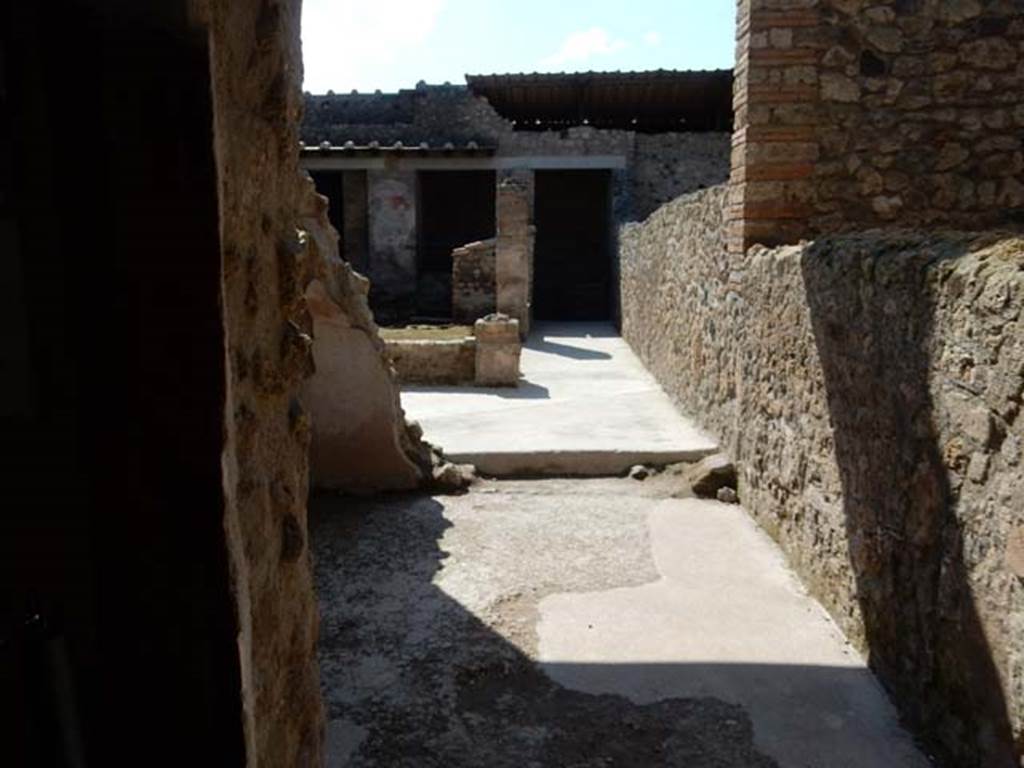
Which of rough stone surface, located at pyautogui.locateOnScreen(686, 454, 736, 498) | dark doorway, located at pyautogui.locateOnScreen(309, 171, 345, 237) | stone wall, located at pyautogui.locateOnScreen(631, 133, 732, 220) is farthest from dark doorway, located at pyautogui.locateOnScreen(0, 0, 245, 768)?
dark doorway, located at pyautogui.locateOnScreen(309, 171, 345, 237)

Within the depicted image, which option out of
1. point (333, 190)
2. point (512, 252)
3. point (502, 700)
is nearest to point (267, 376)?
point (502, 700)

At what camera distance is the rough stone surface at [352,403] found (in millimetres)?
4941

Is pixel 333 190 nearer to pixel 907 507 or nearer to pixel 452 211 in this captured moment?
pixel 452 211

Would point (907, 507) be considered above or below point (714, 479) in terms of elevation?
above

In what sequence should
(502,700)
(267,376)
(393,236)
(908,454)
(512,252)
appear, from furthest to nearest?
Result: (393,236), (512,252), (502,700), (908,454), (267,376)

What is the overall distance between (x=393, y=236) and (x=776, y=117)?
1157 cm

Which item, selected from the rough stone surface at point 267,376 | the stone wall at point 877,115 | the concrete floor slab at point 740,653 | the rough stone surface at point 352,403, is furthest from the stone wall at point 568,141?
the rough stone surface at point 267,376

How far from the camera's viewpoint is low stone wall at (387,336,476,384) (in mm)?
8430

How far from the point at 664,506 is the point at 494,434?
1.60 meters

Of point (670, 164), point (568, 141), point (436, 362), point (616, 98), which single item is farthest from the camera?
point (616, 98)

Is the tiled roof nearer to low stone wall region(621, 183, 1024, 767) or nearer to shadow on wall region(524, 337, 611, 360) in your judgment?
shadow on wall region(524, 337, 611, 360)

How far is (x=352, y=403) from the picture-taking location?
5.08m

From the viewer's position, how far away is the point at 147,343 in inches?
41.1

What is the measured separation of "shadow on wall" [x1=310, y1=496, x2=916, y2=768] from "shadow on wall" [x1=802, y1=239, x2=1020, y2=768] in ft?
0.83
